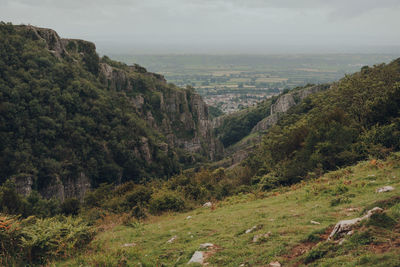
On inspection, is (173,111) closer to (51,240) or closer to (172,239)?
(172,239)

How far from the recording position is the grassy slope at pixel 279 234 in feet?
24.5

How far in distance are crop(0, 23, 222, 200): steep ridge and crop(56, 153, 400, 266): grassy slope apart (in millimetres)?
36500

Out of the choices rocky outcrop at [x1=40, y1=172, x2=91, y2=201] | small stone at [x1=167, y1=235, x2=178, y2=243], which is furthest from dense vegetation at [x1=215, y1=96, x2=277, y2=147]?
small stone at [x1=167, y1=235, x2=178, y2=243]

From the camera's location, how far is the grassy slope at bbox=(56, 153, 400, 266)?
746cm

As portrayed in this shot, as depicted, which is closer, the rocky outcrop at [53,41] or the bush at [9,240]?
the bush at [9,240]

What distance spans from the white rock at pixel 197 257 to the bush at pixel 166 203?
35.8ft

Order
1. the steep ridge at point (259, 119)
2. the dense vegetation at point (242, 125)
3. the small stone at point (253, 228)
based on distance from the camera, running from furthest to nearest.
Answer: the dense vegetation at point (242, 125), the steep ridge at point (259, 119), the small stone at point (253, 228)

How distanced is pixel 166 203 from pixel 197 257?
11.5 m

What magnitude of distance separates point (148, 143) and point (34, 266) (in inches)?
2249

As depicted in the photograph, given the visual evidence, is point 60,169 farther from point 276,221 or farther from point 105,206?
point 276,221

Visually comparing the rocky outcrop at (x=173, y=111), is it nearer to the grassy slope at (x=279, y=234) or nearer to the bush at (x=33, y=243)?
the grassy slope at (x=279, y=234)

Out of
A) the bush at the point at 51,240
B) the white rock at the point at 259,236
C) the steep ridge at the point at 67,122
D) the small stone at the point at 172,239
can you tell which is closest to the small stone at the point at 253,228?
the white rock at the point at 259,236

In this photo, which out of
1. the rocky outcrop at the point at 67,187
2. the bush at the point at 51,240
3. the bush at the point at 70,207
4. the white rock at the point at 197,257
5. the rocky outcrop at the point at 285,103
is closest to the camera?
the white rock at the point at 197,257

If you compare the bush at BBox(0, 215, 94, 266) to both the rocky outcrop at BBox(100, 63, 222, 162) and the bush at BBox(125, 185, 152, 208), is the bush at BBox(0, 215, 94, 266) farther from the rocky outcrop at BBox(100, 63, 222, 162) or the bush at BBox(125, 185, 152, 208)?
the rocky outcrop at BBox(100, 63, 222, 162)
